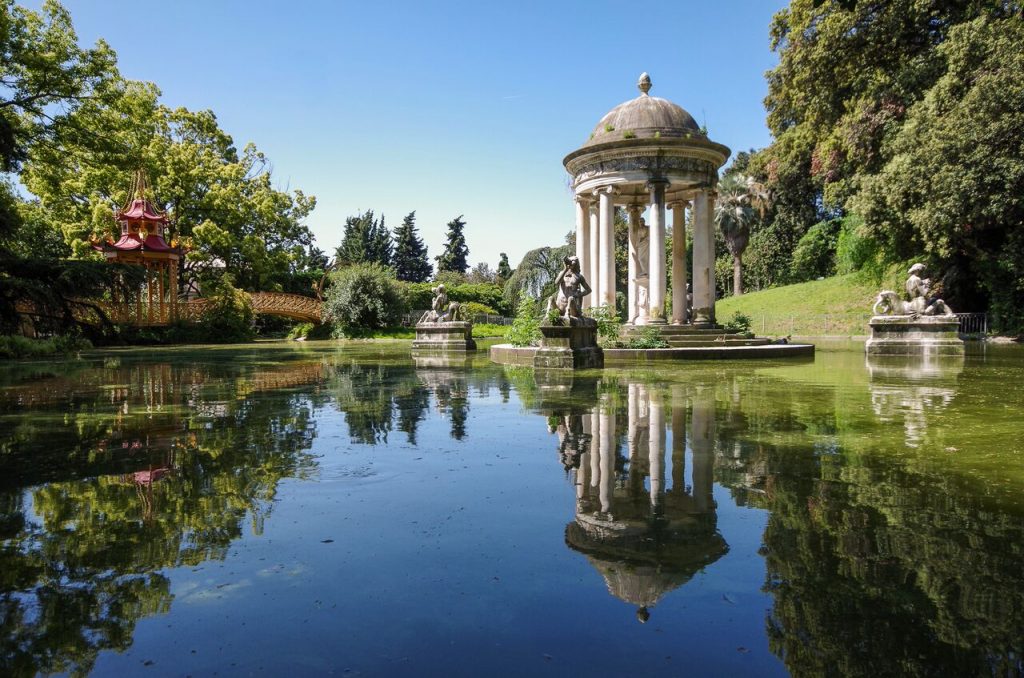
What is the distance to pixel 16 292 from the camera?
17.6 meters

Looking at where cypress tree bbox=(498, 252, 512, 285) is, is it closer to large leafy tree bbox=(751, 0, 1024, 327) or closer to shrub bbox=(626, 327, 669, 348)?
large leafy tree bbox=(751, 0, 1024, 327)

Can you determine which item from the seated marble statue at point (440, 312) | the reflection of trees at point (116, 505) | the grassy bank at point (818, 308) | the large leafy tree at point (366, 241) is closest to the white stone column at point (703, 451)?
the reflection of trees at point (116, 505)

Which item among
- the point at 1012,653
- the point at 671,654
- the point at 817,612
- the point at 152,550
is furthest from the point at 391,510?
the point at 1012,653

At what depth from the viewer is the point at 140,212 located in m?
30.9

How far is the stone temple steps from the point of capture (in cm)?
1794

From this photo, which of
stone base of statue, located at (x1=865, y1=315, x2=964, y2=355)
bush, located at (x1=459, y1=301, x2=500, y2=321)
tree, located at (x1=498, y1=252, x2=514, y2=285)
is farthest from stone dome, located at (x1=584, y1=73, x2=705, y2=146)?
tree, located at (x1=498, y1=252, x2=514, y2=285)

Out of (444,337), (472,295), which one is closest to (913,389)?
(444,337)

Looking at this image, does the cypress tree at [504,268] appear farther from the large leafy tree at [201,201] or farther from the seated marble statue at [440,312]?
the seated marble statue at [440,312]

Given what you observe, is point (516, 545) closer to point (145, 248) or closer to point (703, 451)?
point (703, 451)

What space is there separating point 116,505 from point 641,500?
3.13 metres

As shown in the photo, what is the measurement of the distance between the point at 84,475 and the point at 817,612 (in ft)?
15.4

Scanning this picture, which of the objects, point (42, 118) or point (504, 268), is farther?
point (504, 268)

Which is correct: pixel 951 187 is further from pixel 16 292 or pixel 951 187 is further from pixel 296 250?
pixel 296 250

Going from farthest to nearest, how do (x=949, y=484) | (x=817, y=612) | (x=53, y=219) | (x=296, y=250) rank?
(x=296, y=250), (x=53, y=219), (x=949, y=484), (x=817, y=612)
